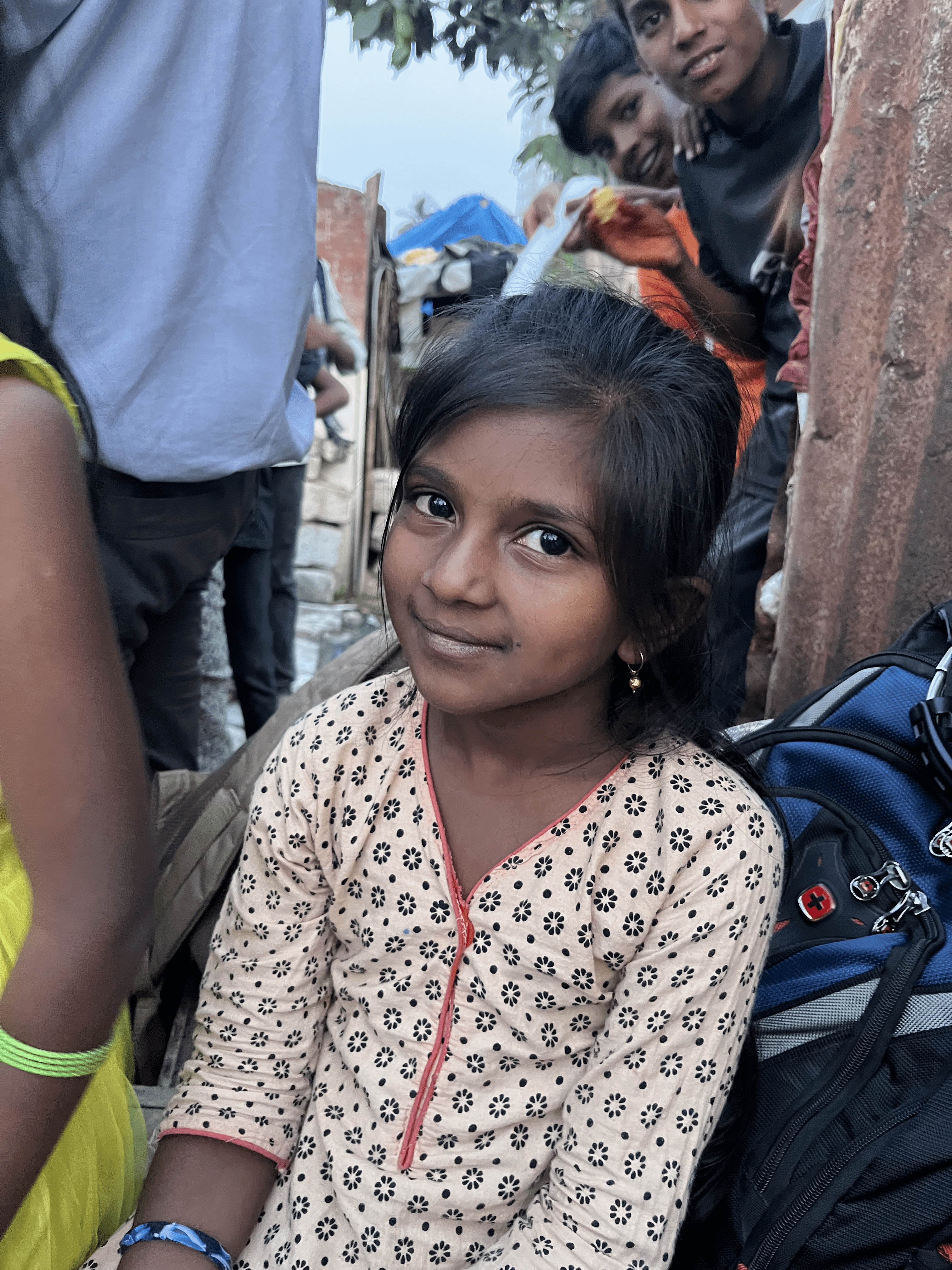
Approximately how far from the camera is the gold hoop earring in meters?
1.05

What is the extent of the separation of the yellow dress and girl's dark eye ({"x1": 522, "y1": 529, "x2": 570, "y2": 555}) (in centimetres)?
42

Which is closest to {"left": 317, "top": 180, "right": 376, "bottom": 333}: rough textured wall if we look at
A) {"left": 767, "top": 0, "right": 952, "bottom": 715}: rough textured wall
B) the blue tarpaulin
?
the blue tarpaulin

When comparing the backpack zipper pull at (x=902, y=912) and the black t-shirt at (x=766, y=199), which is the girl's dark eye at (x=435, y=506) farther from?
the black t-shirt at (x=766, y=199)

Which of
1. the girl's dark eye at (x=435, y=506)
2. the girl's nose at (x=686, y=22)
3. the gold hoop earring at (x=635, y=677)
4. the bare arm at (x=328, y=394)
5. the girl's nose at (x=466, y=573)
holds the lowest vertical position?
the bare arm at (x=328, y=394)

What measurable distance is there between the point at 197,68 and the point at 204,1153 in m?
1.40

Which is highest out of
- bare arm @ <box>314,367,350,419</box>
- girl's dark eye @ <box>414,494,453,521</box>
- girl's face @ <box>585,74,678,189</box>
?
girl's face @ <box>585,74,678,189</box>

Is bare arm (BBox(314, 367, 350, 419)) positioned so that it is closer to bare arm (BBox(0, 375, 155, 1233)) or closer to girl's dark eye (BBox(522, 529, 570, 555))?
girl's dark eye (BBox(522, 529, 570, 555))

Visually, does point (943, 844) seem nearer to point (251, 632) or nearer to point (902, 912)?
point (902, 912)

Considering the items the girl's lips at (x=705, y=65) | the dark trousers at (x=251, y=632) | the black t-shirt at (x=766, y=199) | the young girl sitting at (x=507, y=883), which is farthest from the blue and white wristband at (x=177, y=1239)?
the girl's lips at (x=705, y=65)

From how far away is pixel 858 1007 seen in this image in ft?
3.40

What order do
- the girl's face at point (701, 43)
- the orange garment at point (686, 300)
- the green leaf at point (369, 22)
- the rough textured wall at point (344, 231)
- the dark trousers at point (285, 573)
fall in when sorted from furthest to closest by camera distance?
the rough textured wall at point (344, 231) → the green leaf at point (369, 22) → the dark trousers at point (285, 573) → the girl's face at point (701, 43) → the orange garment at point (686, 300)

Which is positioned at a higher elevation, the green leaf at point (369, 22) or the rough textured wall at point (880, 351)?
the green leaf at point (369, 22)

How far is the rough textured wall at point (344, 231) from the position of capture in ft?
20.6

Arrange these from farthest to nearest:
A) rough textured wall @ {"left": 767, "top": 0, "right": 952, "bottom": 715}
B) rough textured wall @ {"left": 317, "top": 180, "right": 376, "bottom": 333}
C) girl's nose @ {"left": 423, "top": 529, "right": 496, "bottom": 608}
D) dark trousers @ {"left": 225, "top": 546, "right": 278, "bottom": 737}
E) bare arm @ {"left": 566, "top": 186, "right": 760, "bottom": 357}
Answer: rough textured wall @ {"left": 317, "top": 180, "right": 376, "bottom": 333} < dark trousers @ {"left": 225, "top": 546, "right": 278, "bottom": 737} < bare arm @ {"left": 566, "top": 186, "right": 760, "bottom": 357} < rough textured wall @ {"left": 767, "top": 0, "right": 952, "bottom": 715} < girl's nose @ {"left": 423, "top": 529, "right": 496, "bottom": 608}
